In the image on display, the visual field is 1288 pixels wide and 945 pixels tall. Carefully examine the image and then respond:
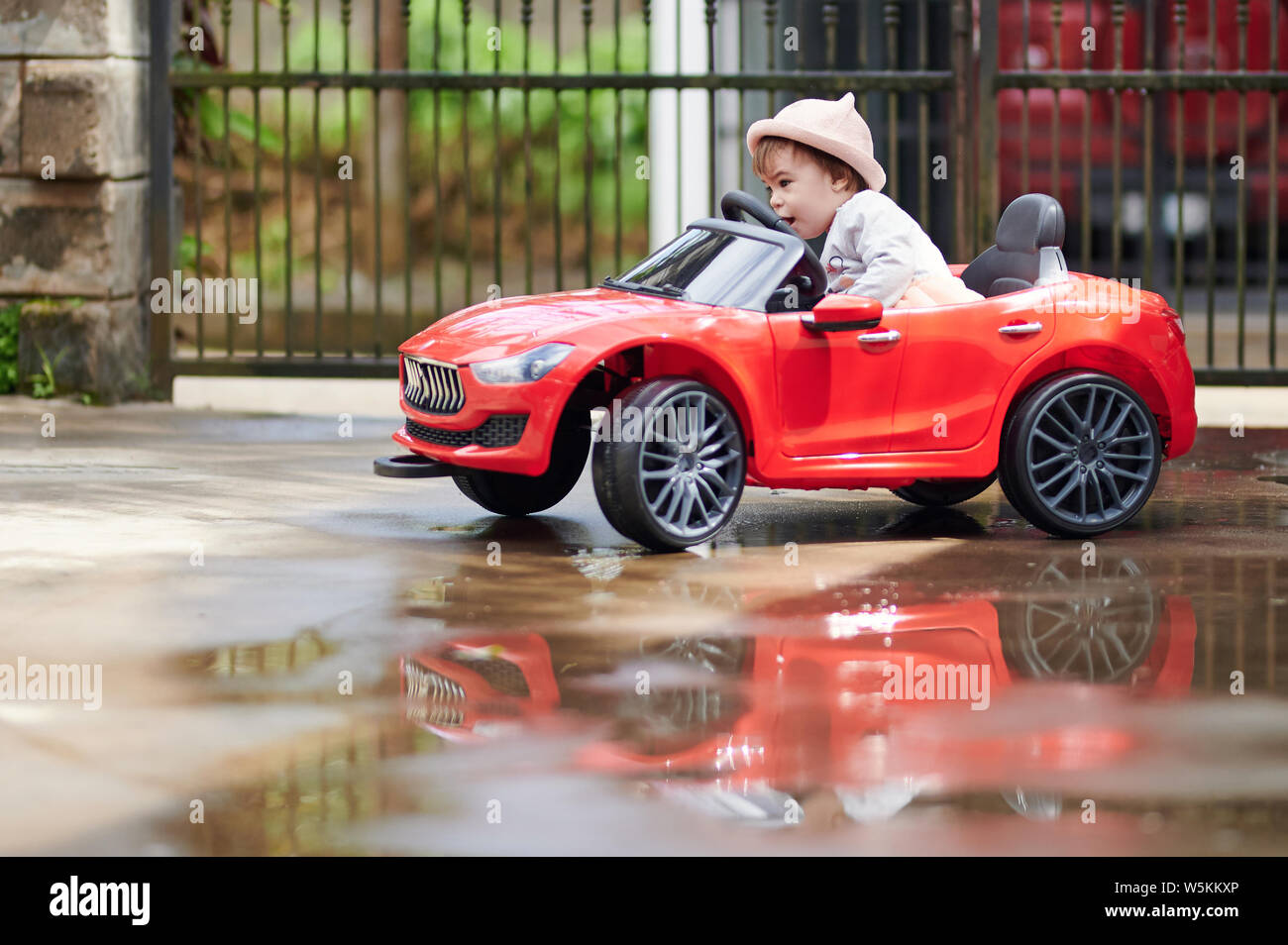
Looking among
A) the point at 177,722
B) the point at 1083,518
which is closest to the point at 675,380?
the point at 1083,518

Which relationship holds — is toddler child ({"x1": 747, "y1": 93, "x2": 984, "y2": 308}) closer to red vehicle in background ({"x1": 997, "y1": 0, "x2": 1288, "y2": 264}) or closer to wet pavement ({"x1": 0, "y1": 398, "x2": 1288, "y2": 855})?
Result: wet pavement ({"x1": 0, "y1": 398, "x2": 1288, "y2": 855})

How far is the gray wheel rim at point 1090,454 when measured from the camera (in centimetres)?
736

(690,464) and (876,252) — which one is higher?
(876,252)

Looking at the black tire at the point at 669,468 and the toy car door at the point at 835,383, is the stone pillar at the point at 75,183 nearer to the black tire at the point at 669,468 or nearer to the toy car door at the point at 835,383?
the black tire at the point at 669,468

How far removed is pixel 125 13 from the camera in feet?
36.0

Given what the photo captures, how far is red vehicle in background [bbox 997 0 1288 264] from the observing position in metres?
17.3

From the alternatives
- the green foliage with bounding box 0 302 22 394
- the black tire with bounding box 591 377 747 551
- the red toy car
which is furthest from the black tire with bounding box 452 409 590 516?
the green foliage with bounding box 0 302 22 394

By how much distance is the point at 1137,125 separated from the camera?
17.7 m

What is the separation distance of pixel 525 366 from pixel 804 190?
1530 mm

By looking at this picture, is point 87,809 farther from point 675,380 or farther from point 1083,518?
point 1083,518

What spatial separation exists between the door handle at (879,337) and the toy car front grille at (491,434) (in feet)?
4.25

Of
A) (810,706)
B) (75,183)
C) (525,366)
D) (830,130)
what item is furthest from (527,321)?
(75,183)

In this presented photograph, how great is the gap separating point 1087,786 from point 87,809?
2094mm

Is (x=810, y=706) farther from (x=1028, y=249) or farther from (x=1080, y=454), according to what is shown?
(x=1028, y=249)
